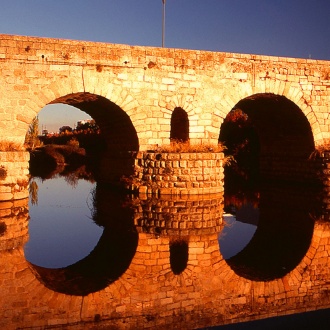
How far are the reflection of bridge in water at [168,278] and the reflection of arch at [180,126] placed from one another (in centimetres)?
396

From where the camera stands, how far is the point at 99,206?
11062 mm

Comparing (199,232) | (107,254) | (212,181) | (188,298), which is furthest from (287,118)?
(188,298)

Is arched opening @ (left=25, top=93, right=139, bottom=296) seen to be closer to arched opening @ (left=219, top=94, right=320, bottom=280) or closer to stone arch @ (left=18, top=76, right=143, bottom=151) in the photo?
stone arch @ (left=18, top=76, right=143, bottom=151)

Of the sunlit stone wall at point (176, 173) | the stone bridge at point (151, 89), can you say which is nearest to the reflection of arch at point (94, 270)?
the sunlit stone wall at point (176, 173)

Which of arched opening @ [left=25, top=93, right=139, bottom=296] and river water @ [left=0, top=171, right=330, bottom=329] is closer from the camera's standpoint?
river water @ [left=0, top=171, right=330, bottom=329]

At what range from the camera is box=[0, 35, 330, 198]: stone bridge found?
423 inches

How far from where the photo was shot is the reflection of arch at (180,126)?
12484mm

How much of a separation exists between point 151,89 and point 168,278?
7.12m

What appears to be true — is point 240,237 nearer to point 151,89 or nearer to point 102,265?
point 102,265

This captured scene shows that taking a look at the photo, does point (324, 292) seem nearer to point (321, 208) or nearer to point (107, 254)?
point (107, 254)

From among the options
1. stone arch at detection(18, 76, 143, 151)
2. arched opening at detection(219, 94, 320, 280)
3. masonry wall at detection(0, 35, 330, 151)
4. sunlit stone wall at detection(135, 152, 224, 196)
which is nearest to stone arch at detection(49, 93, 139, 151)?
stone arch at detection(18, 76, 143, 151)

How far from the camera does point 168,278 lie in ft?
18.2

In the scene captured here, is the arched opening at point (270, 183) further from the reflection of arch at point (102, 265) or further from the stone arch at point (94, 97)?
the stone arch at point (94, 97)

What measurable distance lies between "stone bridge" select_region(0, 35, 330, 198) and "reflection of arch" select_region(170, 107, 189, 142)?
0.10ft
